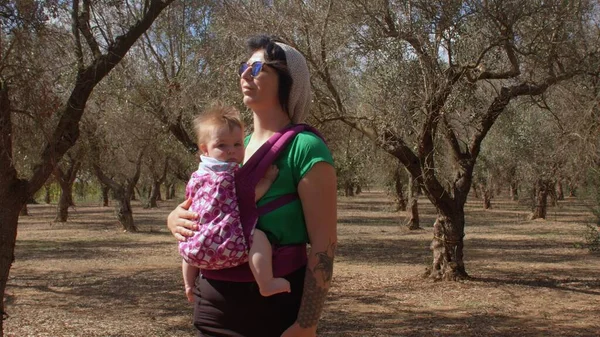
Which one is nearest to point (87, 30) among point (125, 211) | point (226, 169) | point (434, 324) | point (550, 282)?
point (226, 169)

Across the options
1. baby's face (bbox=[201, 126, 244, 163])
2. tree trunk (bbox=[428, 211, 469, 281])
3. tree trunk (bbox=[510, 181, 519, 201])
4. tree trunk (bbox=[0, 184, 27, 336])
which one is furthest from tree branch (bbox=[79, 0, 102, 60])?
tree trunk (bbox=[510, 181, 519, 201])

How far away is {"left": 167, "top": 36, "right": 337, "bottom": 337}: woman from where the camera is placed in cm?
202

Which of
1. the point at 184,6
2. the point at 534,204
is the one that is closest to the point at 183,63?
the point at 184,6

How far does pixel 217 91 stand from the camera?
10422 millimetres

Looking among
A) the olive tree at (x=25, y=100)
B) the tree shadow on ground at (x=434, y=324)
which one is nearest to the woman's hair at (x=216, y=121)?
the olive tree at (x=25, y=100)

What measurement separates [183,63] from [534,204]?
18288 millimetres

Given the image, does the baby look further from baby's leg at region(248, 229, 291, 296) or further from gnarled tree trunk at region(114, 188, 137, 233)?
gnarled tree trunk at region(114, 188, 137, 233)

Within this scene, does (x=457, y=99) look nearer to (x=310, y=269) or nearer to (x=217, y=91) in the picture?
(x=217, y=91)

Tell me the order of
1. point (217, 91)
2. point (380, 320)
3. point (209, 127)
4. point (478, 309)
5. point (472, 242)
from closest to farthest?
point (209, 127) < point (380, 320) < point (478, 309) < point (217, 91) < point (472, 242)

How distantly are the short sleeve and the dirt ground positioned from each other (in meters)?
5.32

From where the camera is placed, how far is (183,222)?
2.13 metres

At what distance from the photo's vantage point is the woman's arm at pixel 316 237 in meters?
2.00

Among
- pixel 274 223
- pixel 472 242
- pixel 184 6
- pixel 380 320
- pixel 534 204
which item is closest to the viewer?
pixel 274 223

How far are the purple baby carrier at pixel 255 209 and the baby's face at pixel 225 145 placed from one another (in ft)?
0.24
